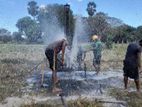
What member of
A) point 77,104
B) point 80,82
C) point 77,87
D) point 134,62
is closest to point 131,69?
Answer: point 134,62

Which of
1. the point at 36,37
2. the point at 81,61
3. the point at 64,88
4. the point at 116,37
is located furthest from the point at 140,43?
the point at 36,37

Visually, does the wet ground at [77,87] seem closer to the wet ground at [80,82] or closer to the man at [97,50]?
the wet ground at [80,82]

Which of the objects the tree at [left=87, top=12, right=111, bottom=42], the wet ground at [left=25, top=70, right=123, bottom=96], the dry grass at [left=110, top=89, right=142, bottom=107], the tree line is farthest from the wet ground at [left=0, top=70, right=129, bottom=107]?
the tree at [left=87, top=12, right=111, bottom=42]

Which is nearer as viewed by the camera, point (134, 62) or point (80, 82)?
point (134, 62)

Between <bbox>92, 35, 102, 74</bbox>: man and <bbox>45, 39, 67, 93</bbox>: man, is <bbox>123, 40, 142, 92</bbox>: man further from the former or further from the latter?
<bbox>92, 35, 102, 74</bbox>: man

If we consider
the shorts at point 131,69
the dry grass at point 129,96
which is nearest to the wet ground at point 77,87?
the dry grass at point 129,96

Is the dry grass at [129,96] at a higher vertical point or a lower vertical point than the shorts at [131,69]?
lower

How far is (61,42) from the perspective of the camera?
33.6ft

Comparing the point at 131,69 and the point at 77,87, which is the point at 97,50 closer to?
the point at 77,87

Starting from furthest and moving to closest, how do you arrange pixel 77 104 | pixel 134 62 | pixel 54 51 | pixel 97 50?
pixel 97 50
pixel 54 51
pixel 134 62
pixel 77 104

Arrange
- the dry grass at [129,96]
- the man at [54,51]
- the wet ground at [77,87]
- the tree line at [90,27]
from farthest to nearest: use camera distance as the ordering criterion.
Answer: the tree line at [90,27] → the man at [54,51] → the wet ground at [77,87] → the dry grass at [129,96]

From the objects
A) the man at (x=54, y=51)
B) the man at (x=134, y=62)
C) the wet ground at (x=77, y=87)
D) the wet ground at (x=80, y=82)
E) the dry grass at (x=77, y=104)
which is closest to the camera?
the dry grass at (x=77, y=104)

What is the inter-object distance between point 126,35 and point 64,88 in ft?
153

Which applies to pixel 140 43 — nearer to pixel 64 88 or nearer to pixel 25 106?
pixel 64 88
